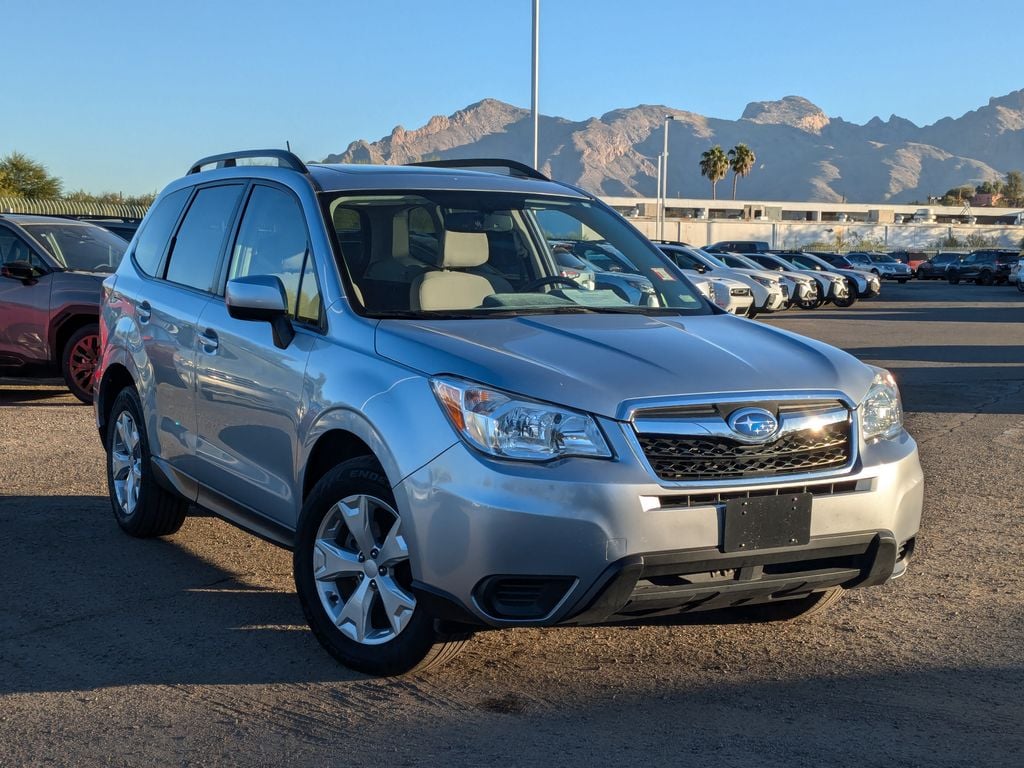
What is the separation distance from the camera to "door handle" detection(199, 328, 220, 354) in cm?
555

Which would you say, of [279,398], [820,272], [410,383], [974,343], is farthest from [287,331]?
[820,272]

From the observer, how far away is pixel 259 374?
5145 millimetres

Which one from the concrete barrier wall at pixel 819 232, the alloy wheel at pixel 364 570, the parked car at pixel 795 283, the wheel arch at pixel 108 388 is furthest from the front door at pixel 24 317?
the concrete barrier wall at pixel 819 232

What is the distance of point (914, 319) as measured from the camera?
1203 inches

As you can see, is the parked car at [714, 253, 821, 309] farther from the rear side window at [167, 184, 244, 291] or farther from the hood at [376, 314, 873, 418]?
the hood at [376, 314, 873, 418]

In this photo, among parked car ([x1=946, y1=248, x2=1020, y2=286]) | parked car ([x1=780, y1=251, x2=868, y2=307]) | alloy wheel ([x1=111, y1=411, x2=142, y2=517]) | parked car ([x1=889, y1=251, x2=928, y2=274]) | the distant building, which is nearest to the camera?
alloy wheel ([x1=111, y1=411, x2=142, y2=517])

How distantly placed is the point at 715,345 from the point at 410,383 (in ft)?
3.72

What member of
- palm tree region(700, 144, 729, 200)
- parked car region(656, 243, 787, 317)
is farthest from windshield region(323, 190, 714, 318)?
palm tree region(700, 144, 729, 200)

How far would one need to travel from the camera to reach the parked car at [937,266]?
2522 inches

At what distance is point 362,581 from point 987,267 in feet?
194

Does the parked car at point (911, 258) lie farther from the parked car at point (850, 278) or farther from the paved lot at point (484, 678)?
the paved lot at point (484, 678)

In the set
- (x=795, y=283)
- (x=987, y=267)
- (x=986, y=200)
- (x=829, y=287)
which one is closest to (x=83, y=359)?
(x=795, y=283)

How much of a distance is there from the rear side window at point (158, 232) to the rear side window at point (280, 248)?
3.22ft

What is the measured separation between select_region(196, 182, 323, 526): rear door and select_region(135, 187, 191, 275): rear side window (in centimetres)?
98
